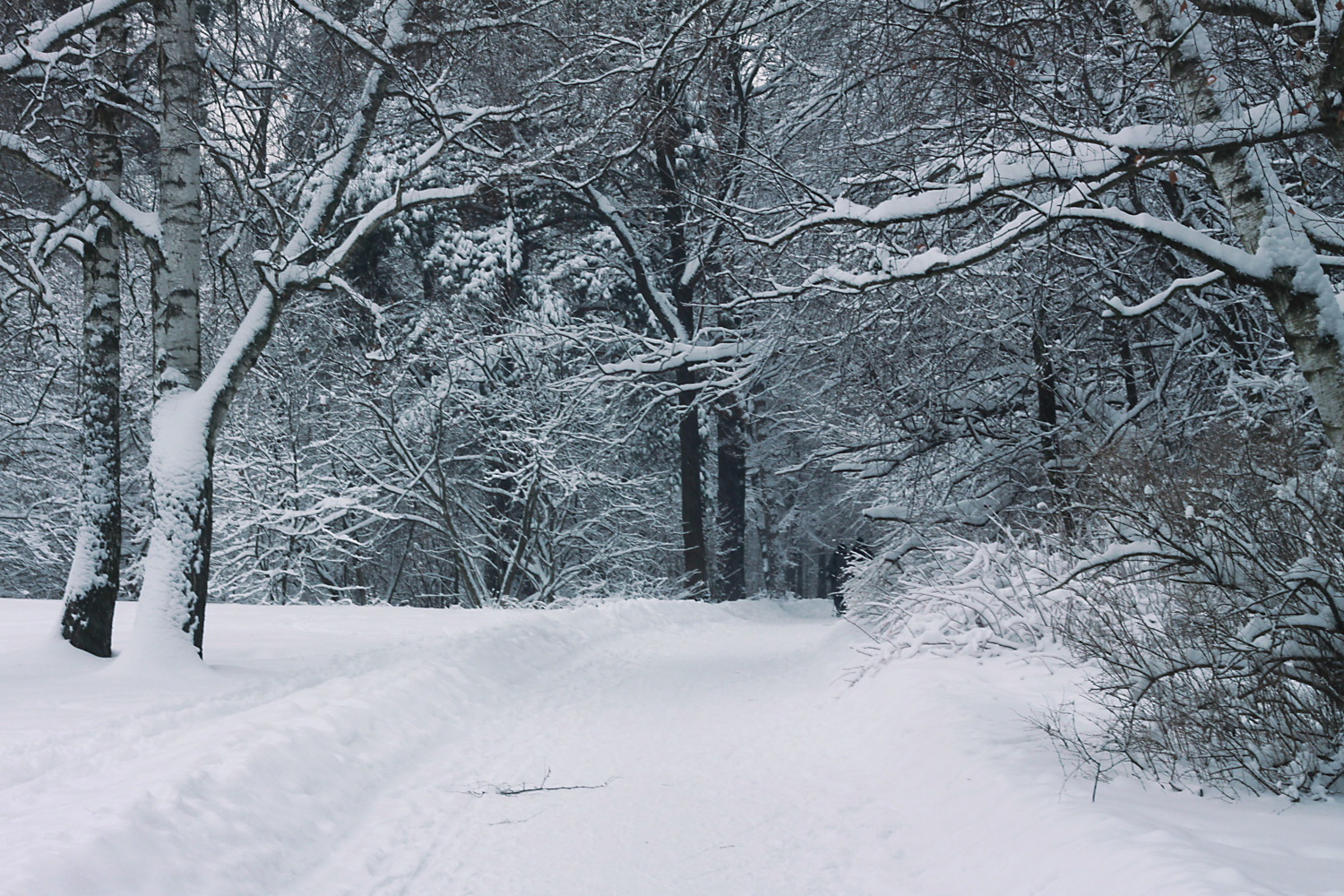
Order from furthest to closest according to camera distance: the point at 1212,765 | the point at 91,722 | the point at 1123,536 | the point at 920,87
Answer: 1. the point at 91,722
2. the point at 920,87
3. the point at 1123,536
4. the point at 1212,765

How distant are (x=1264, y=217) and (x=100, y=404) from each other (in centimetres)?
871

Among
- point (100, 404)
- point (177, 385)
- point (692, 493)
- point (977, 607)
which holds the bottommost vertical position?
point (977, 607)

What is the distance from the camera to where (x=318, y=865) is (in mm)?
3930

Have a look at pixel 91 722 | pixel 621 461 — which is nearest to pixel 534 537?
pixel 621 461

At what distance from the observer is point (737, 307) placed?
9664 millimetres

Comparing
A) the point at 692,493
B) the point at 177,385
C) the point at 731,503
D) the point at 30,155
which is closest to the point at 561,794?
the point at 177,385

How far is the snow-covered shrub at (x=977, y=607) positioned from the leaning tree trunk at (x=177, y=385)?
6.13m

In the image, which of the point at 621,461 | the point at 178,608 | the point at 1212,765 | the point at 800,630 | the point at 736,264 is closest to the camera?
Result: the point at 1212,765

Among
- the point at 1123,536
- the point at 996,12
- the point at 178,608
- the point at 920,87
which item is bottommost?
the point at 178,608

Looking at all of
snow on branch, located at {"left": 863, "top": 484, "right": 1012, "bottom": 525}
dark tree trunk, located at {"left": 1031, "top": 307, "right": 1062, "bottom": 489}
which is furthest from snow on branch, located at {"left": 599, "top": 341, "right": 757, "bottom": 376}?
dark tree trunk, located at {"left": 1031, "top": 307, "right": 1062, "bottom": 489}

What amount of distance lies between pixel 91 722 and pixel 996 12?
24.5 feet

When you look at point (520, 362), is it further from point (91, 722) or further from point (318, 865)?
point (318, 865)

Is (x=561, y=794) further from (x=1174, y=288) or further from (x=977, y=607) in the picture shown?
(x=977, y=607)

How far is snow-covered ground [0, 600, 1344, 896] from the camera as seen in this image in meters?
3.37
